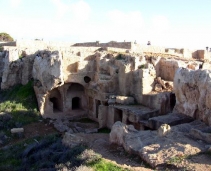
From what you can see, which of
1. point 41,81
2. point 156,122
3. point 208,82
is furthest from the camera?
point 41,81

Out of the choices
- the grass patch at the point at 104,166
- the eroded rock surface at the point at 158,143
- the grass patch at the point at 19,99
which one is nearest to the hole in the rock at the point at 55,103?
the grass patch at the point at 19,99

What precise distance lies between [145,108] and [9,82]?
11.9 metres

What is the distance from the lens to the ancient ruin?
576 inches

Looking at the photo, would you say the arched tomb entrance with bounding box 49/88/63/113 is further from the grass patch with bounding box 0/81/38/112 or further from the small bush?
the small bush

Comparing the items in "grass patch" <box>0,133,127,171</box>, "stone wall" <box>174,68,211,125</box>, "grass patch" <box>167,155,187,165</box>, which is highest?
"stone wall" <box>174,68,211,125</box>

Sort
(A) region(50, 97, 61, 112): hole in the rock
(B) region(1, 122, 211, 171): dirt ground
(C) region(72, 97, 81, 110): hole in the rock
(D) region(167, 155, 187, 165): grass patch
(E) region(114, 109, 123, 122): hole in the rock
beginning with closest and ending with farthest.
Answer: (B) region(1, 122, 211, 171): dirt ground, (D) region(167, 155, 187, 165): grass patch, (E) region(114, 109, 123, 122): hole in the rock, (A) region(50, 97, 61, 112): hole in the rock, (C) region(72, 97, 81, 110): hole in the rock

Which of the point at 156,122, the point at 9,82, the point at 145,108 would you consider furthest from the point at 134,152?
the point at 9,82

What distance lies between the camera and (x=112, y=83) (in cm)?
1989

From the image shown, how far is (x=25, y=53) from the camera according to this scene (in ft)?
75.6

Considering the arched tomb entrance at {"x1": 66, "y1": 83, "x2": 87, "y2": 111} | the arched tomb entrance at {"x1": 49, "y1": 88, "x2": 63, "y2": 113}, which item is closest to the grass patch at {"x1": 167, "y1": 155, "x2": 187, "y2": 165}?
the arched tomb entrance at {"x1": 66, "y1": 83, "x2": 87, "y2": 111}

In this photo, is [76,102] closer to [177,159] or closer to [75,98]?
[75,98]

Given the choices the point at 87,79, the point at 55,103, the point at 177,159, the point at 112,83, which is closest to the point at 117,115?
the point at 112,83

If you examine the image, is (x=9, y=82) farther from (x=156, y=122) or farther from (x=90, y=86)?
(x=156, y=122)

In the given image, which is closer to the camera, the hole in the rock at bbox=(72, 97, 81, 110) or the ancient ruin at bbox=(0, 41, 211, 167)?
the ancient ruin at bbox=(0, 41, 211, 167)
